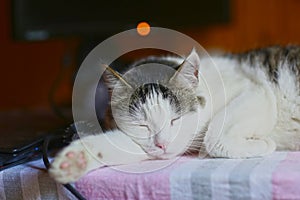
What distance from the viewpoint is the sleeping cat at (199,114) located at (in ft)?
2.74

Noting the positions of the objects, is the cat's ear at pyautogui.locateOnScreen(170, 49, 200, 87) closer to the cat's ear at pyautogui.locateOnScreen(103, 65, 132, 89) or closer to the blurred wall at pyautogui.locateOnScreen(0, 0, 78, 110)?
the cat's ear at pyautogui.locateOnScreen(103, 65, 132, 89)

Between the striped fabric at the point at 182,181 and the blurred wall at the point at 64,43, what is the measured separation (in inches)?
35.3

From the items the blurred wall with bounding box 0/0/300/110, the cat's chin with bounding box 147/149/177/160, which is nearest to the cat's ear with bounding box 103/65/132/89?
the cat's chin with bounding box 147/149/177/160

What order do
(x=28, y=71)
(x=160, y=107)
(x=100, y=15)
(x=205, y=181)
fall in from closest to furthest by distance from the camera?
1. (x=205, y=181)
2. (x=160, y=107)
3. (x=100, y=15)
4. (x=28, y=71)

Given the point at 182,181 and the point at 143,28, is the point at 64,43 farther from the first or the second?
the point at 182,181

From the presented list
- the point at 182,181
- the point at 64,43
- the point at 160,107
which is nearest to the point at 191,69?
the point at 160,107

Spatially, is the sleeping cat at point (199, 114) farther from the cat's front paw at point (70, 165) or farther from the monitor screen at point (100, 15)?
the monitor screen at point (100, 15)

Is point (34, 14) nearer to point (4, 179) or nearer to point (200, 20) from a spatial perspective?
point (200, 20)

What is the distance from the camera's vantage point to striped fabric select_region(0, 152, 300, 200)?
682 millimetres

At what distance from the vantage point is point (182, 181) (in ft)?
2.36

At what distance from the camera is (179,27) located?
1598mm

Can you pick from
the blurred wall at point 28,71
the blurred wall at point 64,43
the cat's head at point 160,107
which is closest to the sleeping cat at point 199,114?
the cat's head at point 160,107

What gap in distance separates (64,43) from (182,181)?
1.21 m

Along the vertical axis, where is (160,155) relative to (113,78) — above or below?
below
